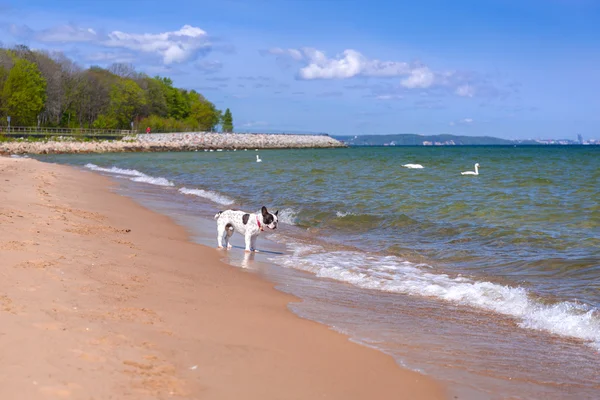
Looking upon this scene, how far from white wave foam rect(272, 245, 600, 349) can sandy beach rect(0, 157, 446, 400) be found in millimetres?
1677

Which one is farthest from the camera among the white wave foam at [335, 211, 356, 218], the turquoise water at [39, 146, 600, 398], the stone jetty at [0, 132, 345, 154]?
the stone jetty at [0, 132, 345, 154]

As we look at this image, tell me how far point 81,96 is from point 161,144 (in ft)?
75.0

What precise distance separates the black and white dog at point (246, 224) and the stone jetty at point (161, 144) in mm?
47412

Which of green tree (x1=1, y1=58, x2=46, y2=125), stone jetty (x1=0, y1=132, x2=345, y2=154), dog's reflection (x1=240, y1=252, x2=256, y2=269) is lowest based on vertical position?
dog's reflection (x1=240, y1=252, x2=256, y2=269)

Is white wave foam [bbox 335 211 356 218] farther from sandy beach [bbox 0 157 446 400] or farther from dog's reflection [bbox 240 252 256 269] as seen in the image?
sandy beach [bbox 0 157 446 400]

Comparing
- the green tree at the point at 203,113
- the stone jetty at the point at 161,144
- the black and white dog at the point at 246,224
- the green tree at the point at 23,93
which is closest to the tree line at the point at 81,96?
the green tree at the point at 23,93

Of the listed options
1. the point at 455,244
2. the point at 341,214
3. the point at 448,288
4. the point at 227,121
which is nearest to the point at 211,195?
the point at 341,214

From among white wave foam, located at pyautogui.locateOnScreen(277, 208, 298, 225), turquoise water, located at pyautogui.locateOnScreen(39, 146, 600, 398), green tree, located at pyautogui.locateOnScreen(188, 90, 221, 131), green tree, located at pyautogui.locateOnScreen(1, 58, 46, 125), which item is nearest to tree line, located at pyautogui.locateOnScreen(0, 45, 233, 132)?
green tree, located at pyautogui.locateOnScreen(1, 58, 46, 125)

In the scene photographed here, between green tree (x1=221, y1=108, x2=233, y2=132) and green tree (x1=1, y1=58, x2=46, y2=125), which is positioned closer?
green tree (x1=1, y1=58, x2=46, y2=125)

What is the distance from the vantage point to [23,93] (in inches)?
3022

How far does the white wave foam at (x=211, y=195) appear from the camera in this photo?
796 inches

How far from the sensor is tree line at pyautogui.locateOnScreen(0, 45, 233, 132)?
257 feet

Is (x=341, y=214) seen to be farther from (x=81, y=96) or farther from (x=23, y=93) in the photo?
(x=81, y=96)

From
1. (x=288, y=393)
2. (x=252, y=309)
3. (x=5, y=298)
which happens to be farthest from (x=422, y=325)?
(x=5, y=298)
